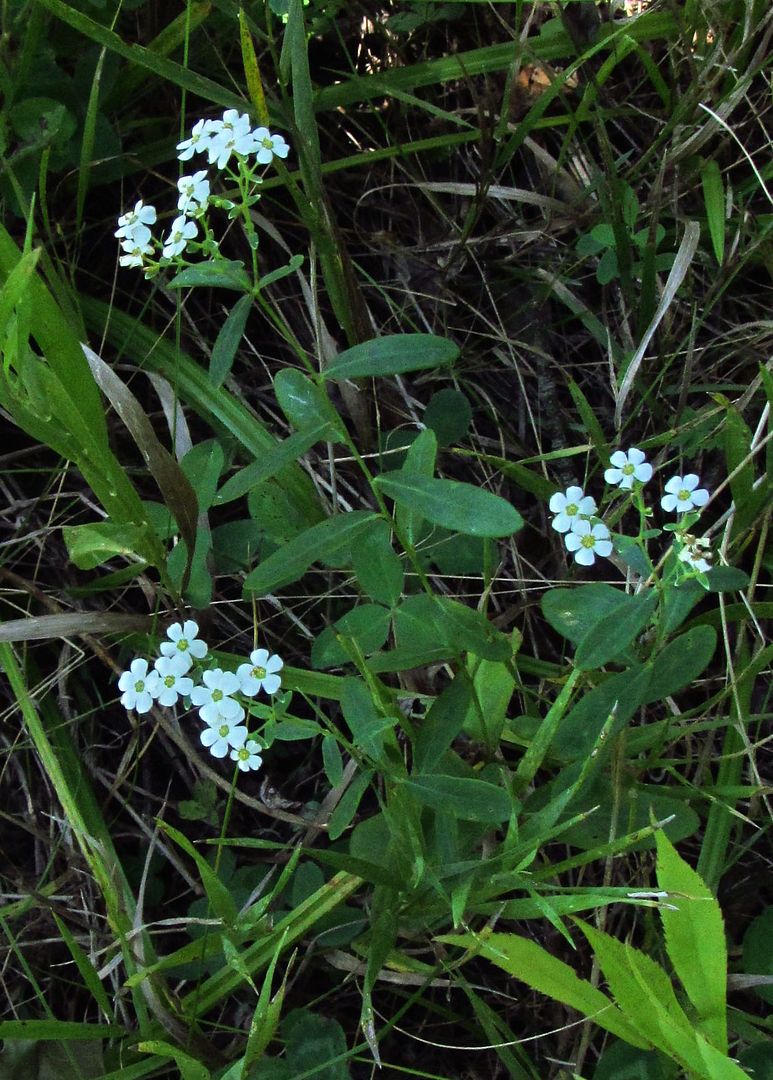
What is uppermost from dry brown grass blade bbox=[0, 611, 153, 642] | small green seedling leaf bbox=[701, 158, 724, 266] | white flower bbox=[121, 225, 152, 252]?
white flower bbox=[121, 225, 152, 252]

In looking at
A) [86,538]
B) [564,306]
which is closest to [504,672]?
[86,538]

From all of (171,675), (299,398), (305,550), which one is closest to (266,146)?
(299,398)

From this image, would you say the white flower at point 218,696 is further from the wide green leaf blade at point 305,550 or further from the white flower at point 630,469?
the white flower at point 630,469

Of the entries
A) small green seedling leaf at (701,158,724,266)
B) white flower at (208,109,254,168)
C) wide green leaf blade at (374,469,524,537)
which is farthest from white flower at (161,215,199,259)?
small green seedling leaf at (701,158,724,266)

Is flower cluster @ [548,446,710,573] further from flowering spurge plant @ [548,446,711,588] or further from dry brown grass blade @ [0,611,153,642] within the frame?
dry brown grass blade @ [0,611,153,642]

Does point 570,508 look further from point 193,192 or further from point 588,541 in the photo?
point 193,192

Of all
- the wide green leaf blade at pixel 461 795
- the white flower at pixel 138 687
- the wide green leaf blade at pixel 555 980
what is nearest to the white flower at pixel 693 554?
the wide green leaf blade at pixel 461 795

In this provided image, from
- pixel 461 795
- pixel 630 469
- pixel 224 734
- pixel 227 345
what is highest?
pixel 227 345
